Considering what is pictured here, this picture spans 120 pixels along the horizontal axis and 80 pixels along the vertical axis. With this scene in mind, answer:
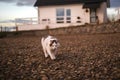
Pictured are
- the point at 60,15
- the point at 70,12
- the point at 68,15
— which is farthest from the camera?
the point at 60,15

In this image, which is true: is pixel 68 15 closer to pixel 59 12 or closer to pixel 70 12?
pixel 70 12

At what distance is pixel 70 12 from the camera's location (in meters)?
28.4

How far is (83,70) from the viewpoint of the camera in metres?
5.79

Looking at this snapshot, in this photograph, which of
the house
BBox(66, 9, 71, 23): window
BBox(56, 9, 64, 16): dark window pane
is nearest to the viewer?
the house

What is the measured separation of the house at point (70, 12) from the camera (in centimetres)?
2739

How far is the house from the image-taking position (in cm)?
2739

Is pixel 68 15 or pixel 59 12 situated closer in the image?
pixel 68 15

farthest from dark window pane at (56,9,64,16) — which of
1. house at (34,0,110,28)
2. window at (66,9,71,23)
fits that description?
window at (66,9,71,23)

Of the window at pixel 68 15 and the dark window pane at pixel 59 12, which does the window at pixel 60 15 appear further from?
the window at pixel 68 15

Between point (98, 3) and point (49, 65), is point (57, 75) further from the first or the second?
point (98, 3)

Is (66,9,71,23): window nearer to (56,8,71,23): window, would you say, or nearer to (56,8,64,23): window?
(56,8,71,23): window

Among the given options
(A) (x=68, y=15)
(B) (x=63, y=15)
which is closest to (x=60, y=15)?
(B) (x=63, y=15)

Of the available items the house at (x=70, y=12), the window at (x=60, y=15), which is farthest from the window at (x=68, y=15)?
the window at (x=60, y=15)

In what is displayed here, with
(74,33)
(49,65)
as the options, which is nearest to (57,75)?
(49,65)
